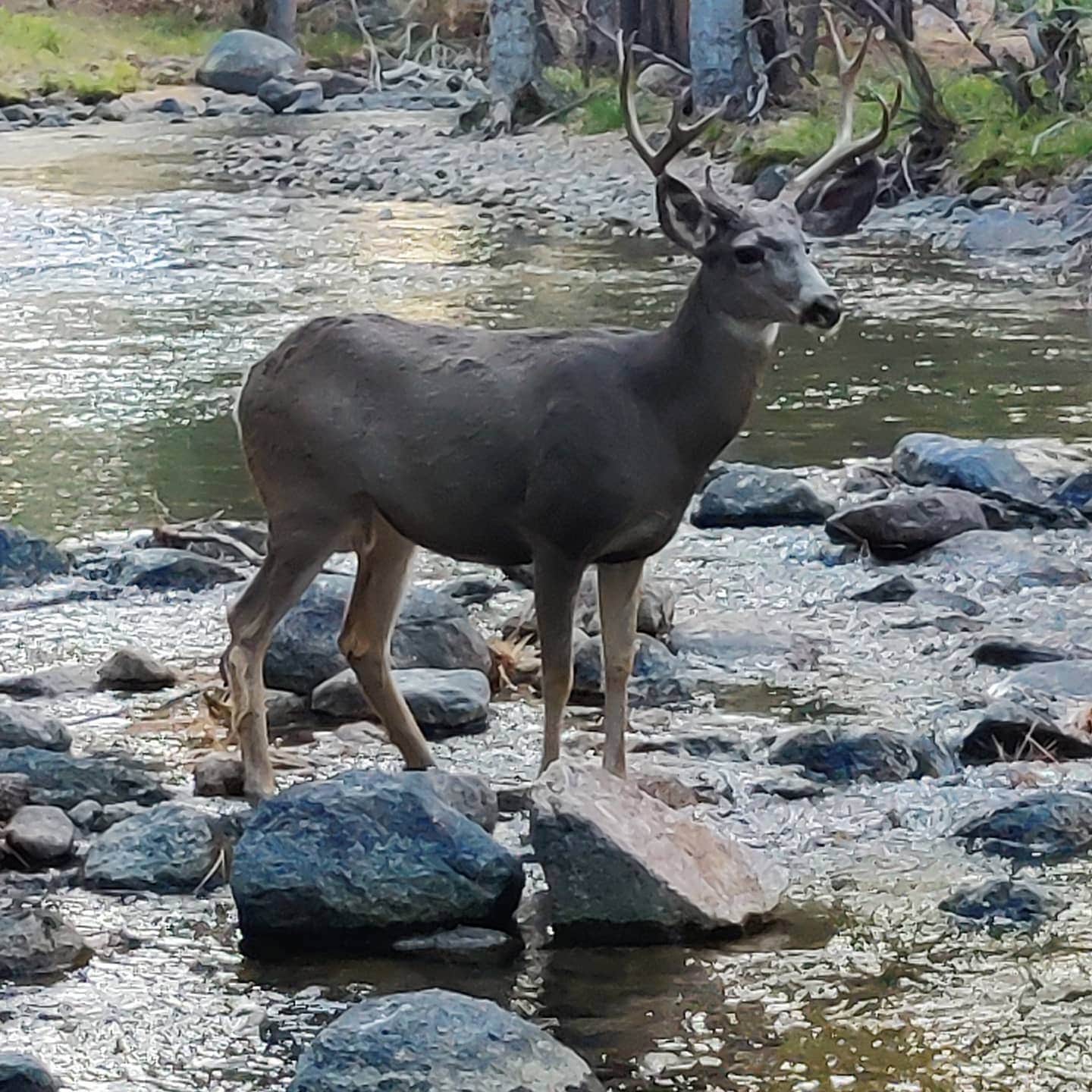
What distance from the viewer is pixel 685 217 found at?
731 centimetres

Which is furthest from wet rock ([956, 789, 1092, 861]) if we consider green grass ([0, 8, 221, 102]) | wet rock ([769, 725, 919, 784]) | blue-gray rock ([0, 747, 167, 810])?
green grass ([0, 8, 221, 102])

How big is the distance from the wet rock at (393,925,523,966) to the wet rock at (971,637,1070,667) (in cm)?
318

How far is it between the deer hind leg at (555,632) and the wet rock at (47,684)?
2.15 metres

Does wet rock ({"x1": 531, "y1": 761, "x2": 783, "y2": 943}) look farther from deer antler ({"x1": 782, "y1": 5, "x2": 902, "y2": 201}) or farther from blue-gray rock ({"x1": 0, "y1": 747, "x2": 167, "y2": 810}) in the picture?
deer antler ({"x1": 782, "y1": 5, "x2": 902, "y2": 201})

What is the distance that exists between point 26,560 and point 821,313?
15.5ft

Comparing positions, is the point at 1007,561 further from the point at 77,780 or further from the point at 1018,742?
the point at 77,780

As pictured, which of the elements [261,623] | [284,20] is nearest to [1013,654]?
[261,623]

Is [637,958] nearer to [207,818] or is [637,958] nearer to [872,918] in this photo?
[872,918]

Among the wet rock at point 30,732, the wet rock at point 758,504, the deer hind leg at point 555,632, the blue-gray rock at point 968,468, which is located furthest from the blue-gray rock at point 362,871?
the blue-gray rock at point 968,468

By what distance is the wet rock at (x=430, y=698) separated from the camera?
27.4 feet

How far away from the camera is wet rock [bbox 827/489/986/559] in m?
10.9

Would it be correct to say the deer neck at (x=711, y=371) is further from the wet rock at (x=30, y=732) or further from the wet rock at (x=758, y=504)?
the wet rock at (x=758, y=504)

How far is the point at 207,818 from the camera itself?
23.6 ft

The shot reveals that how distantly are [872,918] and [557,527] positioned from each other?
1388mm
